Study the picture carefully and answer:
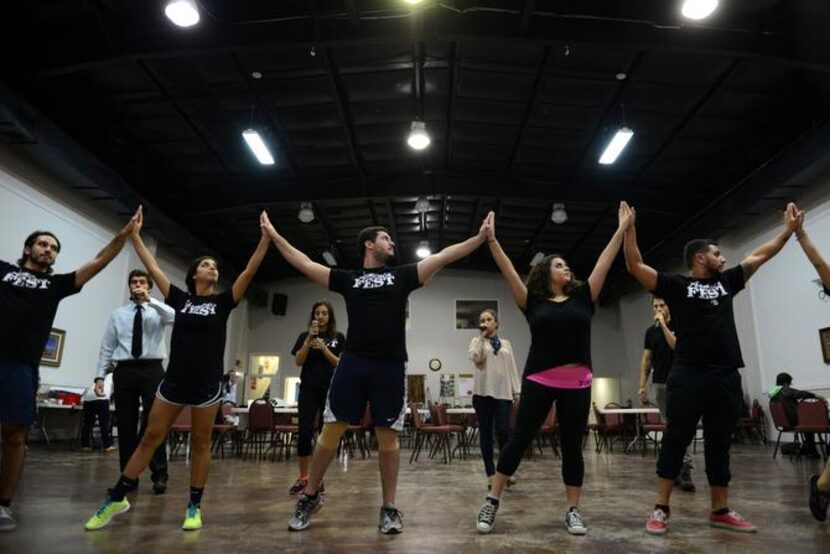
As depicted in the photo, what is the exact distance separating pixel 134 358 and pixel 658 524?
3.37 meters

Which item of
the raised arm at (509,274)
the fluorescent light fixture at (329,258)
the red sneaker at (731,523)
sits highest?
the fluorescent light fixture at (329,258)

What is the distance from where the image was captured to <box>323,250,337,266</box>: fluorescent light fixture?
13995 millimetres

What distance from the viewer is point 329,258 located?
14.3 meters

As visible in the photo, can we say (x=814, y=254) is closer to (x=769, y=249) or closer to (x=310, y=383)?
(x=769, y=249)

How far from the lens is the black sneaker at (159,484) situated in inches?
153

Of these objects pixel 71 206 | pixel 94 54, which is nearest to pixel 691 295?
pixel 94 54

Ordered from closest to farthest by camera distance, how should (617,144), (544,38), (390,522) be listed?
(390,522) → (544,38) → (617,144)

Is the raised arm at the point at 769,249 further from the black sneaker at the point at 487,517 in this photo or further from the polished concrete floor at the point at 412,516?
the black sneaker at the point at 487,517

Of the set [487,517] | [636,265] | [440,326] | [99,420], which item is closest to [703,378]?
[636,265]

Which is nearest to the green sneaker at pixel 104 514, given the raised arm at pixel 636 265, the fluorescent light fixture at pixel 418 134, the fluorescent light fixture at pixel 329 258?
the raised arm at pixel 636 265

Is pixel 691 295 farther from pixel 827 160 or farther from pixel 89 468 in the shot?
pixel 827 160

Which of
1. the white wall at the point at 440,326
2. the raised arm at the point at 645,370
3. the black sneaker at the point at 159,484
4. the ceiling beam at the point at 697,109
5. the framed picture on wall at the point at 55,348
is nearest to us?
the black sneaker at the point at 159,484

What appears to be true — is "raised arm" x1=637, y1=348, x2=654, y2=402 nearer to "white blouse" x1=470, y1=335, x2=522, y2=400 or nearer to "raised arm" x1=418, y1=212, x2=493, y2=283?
"white blouse" x1=470, y1=335, x2=522, y2=400

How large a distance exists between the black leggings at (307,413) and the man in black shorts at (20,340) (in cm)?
153
